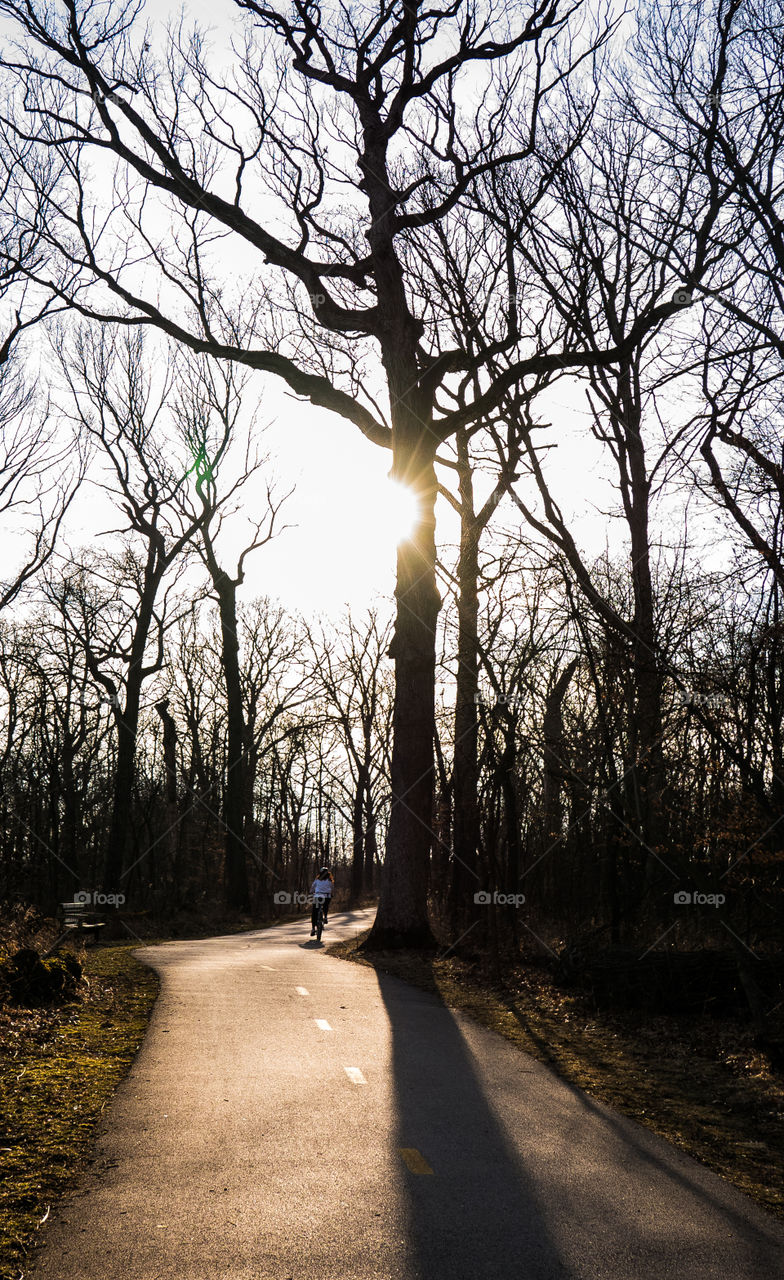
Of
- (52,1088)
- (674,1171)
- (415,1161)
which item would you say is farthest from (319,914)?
(674,1171)

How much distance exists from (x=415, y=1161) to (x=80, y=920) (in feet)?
62.5

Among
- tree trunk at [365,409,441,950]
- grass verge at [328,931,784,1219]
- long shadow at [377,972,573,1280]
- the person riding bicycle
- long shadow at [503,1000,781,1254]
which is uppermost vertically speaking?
tree trunk at [365,409,441,950]

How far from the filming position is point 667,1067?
8.31 metres

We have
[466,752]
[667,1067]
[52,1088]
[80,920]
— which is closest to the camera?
[52,1088]

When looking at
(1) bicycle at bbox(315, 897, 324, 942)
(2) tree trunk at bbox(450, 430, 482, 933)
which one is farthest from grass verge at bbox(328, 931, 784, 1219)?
(1) bicycle at bbox(315, 897, 324, 942)

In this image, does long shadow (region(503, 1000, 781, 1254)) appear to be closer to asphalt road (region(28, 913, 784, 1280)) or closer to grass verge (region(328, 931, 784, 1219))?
asphalt road (region(28, 913, 784, 1280))

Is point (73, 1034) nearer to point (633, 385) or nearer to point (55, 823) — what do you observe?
point (633, 385)

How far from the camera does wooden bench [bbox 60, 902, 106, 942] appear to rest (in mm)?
21578

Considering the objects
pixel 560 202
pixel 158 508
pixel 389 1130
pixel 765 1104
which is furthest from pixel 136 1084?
pixel 158 508

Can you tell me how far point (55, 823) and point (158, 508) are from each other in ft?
39.1

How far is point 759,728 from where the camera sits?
1153 centimetres

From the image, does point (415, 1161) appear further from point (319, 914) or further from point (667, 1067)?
point (319, 914)

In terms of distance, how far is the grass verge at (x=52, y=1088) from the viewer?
4551 millimetres

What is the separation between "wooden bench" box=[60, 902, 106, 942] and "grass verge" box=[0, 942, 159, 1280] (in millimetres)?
9719
